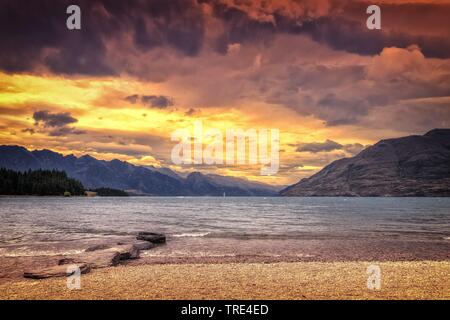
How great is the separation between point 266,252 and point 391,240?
2018 centimetres

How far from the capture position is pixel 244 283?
1953 centimetres

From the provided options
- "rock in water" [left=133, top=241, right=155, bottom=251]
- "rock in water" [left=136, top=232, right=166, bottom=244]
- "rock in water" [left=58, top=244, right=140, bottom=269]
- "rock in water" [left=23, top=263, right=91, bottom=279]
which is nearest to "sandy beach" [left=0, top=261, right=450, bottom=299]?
"rock in water" [left=23, top=263, right=91, bottom=279]

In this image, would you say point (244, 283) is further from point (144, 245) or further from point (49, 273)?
point (144, 245)

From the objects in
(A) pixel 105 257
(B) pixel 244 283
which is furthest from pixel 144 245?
(B) pixel 244 283

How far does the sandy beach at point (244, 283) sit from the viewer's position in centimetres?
1694

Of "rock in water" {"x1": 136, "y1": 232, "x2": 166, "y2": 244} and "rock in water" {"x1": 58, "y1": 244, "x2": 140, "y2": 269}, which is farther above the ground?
"rock in water" {"x1": 58, "y1": 244, "x2": 140, "y2": 269}

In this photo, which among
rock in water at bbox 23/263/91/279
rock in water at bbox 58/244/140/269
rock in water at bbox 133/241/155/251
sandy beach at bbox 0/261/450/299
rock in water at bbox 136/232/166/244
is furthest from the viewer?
rock in water at bbox 136/232/166/244

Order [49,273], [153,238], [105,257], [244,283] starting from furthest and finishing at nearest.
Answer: [153,238] → [105,257] → [49,273] → [244,283]

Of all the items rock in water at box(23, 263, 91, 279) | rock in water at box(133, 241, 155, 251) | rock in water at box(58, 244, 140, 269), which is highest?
rock in water at box(23, 263, 91, 279)

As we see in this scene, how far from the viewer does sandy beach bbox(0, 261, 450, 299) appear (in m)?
16.9

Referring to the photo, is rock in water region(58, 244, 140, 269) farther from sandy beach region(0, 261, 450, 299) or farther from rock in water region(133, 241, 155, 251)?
rock in water region(133, 241, 155, 251)

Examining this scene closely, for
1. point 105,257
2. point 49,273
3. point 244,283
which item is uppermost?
point 244,283
